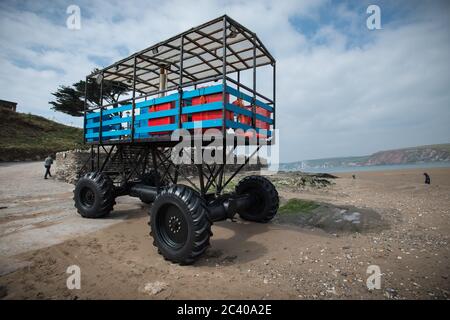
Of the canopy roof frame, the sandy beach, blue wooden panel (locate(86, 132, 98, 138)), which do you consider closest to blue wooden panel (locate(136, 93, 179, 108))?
the canopy roof frame

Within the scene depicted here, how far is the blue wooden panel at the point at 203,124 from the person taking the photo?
13.9 feet

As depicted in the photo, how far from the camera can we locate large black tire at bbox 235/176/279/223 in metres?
6.25

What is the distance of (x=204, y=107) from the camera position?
14.6ft

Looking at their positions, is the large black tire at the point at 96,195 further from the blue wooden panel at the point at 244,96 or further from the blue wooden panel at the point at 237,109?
the blue wooden panel at the point at 244,96

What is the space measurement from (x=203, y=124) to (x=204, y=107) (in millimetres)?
342

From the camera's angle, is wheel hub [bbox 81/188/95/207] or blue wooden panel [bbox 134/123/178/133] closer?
blue wooden panel [bbox 134/123/178/133]

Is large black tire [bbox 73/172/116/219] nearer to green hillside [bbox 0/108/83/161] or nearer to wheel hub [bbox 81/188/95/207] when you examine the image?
wheel hub [bbox 81/188/95/207]

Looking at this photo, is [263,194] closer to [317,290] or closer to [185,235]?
[185,235]

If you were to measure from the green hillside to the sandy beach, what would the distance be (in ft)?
68.0

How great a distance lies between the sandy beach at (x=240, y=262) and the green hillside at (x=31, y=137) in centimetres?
2073

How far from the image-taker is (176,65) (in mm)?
7617

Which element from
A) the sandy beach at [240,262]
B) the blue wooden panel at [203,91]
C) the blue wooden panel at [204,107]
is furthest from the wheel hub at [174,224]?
the blue wooden panel at [203,91]

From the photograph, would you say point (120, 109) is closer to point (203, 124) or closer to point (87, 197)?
point (87, 197)
